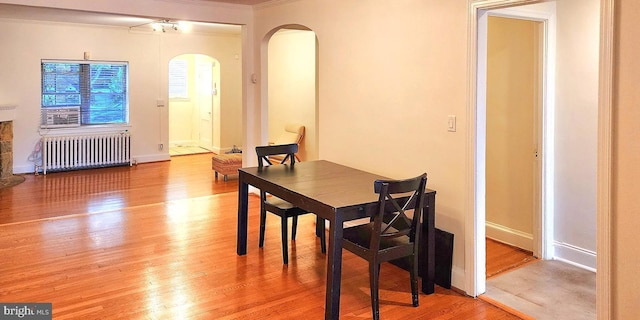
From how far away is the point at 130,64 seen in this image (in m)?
8.45

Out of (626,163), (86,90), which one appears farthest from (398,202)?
(86,90)

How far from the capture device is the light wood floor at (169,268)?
3.00m

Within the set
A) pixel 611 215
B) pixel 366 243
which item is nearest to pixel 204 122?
pixel 366 243

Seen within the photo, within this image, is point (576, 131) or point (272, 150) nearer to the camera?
point (576, 131)

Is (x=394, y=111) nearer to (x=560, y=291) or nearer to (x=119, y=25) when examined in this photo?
(x=560, y=291)

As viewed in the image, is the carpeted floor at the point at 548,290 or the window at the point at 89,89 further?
the window at the point at 89,89

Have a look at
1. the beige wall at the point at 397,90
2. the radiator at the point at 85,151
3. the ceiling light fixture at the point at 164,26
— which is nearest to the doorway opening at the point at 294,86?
the ceiling light fixture at the point at 164,26

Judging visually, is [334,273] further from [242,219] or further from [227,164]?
[227,164]

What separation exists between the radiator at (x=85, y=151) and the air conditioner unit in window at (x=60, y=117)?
0.23m

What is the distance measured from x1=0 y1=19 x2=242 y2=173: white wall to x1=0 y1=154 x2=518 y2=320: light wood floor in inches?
86.4

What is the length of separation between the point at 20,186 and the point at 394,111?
→ 5721mm

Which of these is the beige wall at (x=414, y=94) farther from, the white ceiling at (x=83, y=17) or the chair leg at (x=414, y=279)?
the white ceiling at (x=83, y=17)

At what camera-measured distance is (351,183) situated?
3396 millimetres

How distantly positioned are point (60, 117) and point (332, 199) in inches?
269
